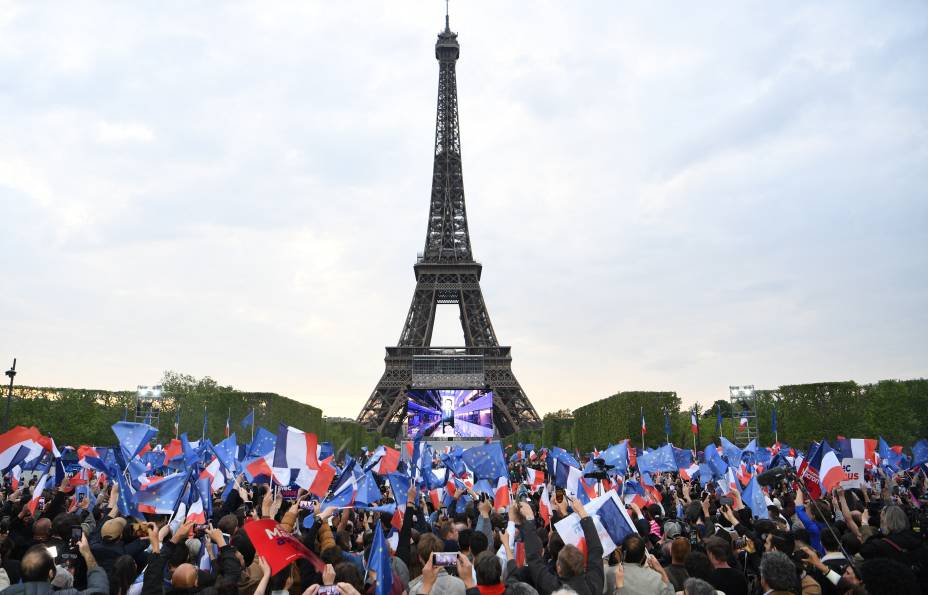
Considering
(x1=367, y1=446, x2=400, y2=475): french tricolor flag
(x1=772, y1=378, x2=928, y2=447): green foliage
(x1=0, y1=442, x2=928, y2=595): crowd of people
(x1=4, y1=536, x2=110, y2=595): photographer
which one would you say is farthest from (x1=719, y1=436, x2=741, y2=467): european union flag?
(x1=772, y1=378, x2=928, y2=447): green foliage

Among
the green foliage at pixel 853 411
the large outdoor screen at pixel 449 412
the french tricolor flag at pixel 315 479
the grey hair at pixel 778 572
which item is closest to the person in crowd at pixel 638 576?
the grey hair at pixel 778 572

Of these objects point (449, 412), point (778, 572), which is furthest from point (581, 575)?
point (449, 412)

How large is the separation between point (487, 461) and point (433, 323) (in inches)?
2035

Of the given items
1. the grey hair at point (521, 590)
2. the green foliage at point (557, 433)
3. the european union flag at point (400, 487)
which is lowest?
the green foliage at point (557, 433)

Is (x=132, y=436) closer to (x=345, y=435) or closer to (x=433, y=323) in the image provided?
(x=433, y=323)

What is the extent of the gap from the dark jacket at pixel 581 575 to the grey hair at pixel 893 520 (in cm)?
291

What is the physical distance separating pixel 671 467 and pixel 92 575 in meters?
11.6

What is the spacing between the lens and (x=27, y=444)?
11688mm

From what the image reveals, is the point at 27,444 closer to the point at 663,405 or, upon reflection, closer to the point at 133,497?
the point at 133,497

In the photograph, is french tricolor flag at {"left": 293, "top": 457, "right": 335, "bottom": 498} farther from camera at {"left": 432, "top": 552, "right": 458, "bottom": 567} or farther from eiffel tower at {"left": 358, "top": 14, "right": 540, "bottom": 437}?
eiffel tower at {"left": 358, "top": 14, "right": 540, "bottom": 437}

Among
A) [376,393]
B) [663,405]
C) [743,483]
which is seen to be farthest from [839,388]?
[376,393]

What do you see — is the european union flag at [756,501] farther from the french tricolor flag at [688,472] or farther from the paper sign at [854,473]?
the french tricolor flag at [688,472]

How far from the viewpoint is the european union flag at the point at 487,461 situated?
31.5 ft

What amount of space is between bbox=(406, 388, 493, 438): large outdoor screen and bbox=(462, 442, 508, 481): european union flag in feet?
110
